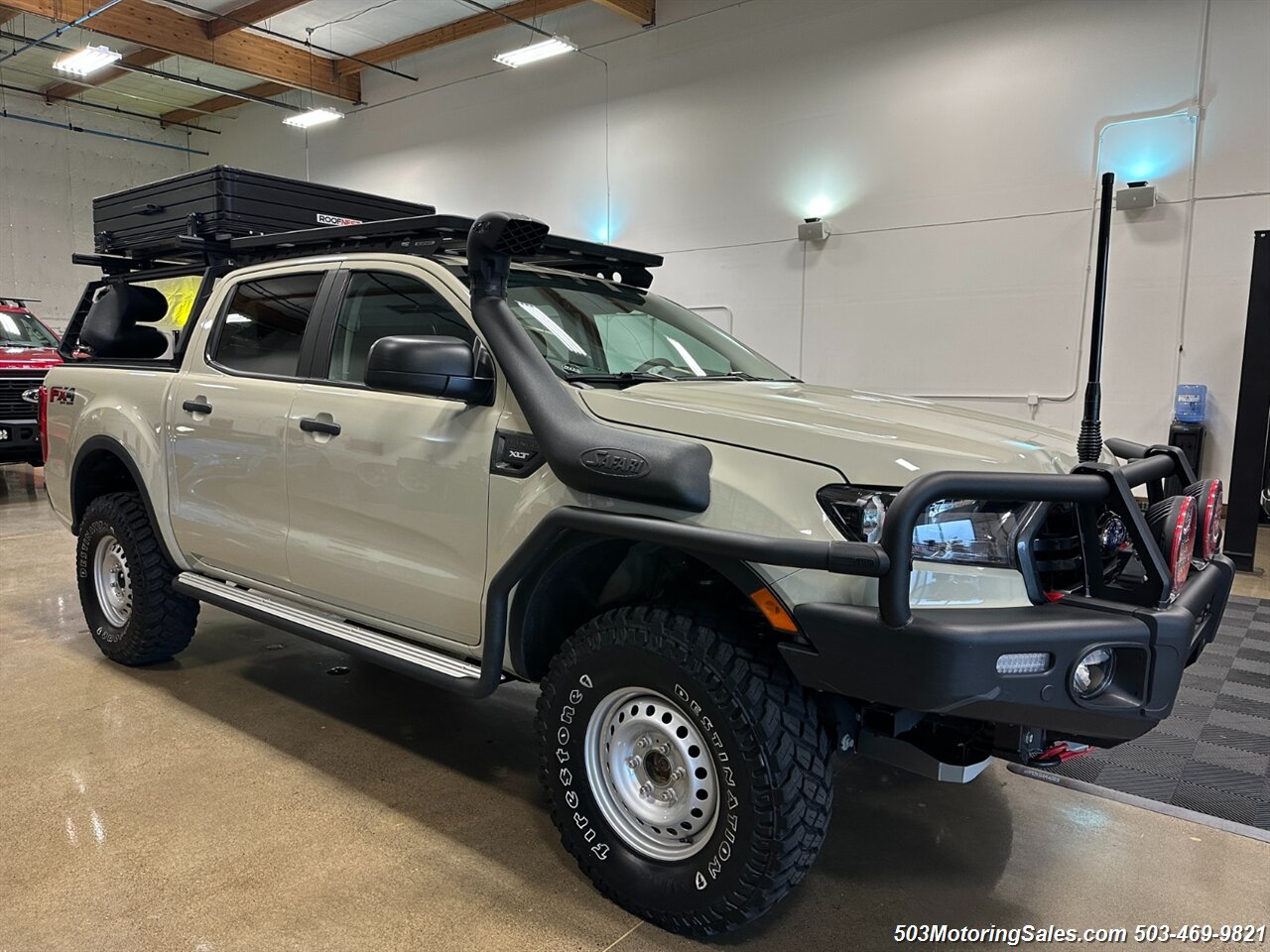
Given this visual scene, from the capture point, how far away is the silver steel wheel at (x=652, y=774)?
2135 millimetres

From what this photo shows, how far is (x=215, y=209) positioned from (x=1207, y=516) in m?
3.83

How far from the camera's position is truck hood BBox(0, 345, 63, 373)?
888 cm

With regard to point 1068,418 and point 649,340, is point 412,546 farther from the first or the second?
point 1068,418

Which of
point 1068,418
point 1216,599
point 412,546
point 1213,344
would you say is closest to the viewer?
point 1216,599

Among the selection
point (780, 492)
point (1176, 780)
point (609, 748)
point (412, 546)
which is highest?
point (780, 492)

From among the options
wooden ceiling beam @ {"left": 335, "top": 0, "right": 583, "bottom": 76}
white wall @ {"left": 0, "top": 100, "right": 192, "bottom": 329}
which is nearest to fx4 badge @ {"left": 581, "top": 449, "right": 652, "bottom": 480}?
wooden ceiling beam @ {"left": 335, "top": 0, "right": 583, "bottom": 76}

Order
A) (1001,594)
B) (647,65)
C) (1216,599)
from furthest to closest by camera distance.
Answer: (647,65), (1216,599), (1001,594)

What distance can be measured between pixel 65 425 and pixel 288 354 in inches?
67.0

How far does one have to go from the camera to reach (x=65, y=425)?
13.6ft

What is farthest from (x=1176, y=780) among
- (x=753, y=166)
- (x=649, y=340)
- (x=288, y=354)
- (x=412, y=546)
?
(x=753, y=166)

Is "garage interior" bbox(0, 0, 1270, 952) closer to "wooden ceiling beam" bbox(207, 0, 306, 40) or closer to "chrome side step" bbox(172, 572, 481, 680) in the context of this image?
"wooden ceiling beam" bbox(207, 0, 306, 40)

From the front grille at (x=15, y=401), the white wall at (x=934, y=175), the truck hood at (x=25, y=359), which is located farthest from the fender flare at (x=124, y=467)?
the white wall at (x=934, y=175)

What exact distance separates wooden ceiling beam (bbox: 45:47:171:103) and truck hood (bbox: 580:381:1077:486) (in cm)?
1346

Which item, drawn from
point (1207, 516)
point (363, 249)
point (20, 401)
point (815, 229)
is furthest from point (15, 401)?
point (1207, 516)
